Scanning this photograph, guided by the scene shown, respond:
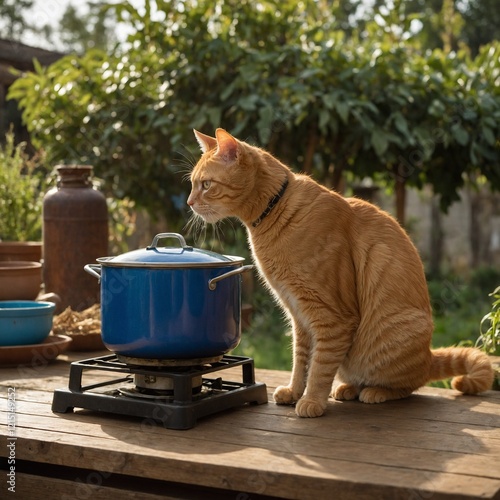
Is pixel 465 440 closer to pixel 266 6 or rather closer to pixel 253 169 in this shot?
pixel 253 169

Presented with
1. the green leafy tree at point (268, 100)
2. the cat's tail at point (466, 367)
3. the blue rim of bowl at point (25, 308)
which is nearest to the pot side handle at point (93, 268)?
the blue rim of bowl at point (25, 308)

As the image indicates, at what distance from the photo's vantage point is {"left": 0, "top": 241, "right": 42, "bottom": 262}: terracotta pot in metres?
4.03

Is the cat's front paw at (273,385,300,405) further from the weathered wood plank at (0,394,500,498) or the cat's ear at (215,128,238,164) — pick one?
the cat's ear at (215,128,238,164)

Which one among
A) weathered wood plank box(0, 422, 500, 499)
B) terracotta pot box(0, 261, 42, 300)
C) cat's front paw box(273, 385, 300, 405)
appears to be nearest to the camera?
weathered wood plank box(0, 422, 500, 499)

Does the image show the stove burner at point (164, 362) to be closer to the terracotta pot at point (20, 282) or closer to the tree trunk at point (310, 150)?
the terracotta pot at point (20, 282)

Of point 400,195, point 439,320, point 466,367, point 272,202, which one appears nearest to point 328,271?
point 272,202

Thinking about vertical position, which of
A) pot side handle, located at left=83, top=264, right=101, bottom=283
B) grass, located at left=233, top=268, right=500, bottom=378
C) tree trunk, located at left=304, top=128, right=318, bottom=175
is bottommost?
grass, located at left=233, top=268, right=500, bottom=378

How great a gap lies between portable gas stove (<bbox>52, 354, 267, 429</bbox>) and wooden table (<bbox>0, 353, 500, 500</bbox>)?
39 mm

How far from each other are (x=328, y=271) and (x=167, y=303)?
0.56 m

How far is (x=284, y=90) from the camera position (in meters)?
5.07

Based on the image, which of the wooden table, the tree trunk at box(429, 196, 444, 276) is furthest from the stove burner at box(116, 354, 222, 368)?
the tree trunk at box(429, 196, 444, 276)

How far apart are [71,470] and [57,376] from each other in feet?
2.59

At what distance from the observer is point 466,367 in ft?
8.68

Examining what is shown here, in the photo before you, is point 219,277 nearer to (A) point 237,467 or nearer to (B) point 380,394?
(A) point 237,467
